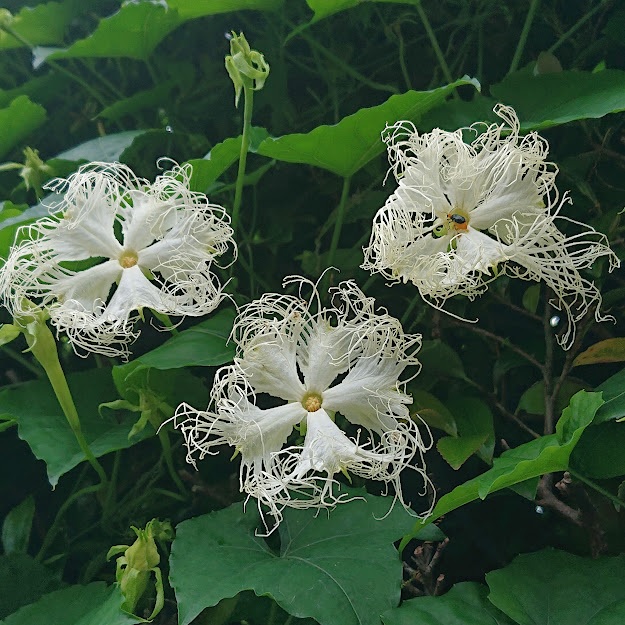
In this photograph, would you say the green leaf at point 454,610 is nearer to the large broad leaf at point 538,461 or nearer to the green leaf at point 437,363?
the large broad leaf at point 538,461

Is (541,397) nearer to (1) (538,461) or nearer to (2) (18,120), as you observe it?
(1) (538,461)

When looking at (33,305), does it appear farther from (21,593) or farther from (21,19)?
(21,19)

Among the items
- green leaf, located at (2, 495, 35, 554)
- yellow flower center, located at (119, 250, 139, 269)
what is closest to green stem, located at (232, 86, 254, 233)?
yellow flower center, located at (119, 250, 139, 269)

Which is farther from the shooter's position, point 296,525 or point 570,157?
point 570,157

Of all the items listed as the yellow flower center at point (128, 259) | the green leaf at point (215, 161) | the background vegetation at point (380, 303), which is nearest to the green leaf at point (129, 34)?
the background vegetation at point (380, 303)

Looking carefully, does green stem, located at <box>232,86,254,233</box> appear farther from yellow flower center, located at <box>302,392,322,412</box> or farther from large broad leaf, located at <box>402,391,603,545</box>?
large broad leaf, located at <box>402,391,603,545</box>

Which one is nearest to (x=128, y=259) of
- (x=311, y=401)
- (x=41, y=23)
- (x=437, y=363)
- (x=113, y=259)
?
(x=113, y=259)

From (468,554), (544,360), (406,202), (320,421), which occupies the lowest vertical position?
(468,554)

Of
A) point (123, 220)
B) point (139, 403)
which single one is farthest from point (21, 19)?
point (139, 403)
